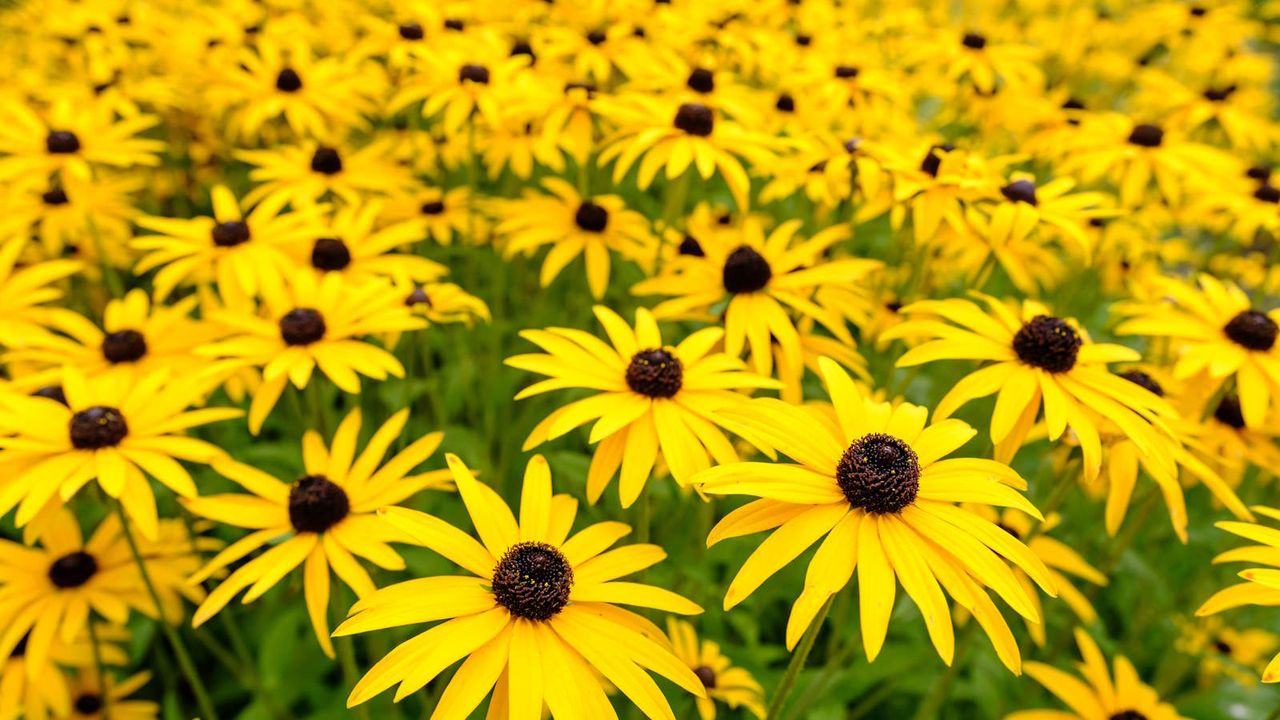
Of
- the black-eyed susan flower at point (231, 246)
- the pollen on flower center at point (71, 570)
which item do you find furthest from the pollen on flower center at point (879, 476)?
the pollen on flower center at point (71, 570)

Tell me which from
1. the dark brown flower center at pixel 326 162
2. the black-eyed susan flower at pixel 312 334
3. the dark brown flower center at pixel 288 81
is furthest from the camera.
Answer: the dark brown flower center at pixel 288 81

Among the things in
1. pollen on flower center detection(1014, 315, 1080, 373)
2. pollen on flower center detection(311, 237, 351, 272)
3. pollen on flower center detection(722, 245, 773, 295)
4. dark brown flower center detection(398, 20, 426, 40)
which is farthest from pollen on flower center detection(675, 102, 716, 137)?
dark brown flower center detection(398, 20, 426, 40)

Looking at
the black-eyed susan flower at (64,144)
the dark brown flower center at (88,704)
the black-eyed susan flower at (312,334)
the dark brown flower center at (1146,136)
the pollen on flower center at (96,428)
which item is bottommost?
the dark brown flower center at (88,704)

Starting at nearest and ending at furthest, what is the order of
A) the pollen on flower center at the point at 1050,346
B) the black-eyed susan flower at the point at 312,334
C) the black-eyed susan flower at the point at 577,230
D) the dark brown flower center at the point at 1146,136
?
the pollen on flower center at the point at 1050,346 < the black-eyed susan flower at the point at 312,334 < the black-eyed susan flower at the point at 577,230 < the dark brown flower center at the point at 1146,136

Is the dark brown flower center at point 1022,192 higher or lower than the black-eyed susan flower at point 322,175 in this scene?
higher

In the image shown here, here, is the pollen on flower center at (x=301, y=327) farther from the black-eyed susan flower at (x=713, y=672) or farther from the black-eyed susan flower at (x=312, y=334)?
the black-eyed susan flower at (x=713, y=672)

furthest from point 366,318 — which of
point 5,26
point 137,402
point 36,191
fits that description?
point 5,26

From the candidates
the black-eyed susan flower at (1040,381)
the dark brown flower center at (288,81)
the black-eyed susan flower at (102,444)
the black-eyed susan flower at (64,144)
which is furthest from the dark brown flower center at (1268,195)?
the black-eyed susan flower at (64,144)

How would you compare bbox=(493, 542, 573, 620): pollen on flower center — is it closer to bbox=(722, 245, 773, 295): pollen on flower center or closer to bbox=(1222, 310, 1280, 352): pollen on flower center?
bbox=(722, 245, 773, 295): pollen on flower center

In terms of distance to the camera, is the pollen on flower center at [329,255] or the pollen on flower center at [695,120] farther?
the pollen on flower center at [695,120]

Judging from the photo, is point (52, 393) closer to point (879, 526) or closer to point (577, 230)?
point (577, 230)
